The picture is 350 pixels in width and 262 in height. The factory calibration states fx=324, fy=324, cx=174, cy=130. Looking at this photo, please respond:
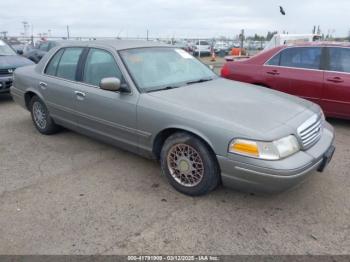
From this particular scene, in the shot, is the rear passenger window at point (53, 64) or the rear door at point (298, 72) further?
the rear door at point (298, 72)

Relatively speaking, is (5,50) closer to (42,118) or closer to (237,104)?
(42,118)

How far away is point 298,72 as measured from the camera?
5.82 meters

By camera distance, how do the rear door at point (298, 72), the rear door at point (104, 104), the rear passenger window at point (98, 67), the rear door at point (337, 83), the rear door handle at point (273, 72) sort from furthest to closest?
the rear door handle at point (273, 72) → the rear door at point (298, 72) → the rear door at point (337, 83) → the rear passenger window at point (98, 67) → the rear door at point (104, 104)

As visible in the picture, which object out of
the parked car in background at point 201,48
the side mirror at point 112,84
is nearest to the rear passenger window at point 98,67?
the side mirror at point 112,84

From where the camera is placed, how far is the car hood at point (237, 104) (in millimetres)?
3027

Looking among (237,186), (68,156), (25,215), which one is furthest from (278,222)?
(68,156)

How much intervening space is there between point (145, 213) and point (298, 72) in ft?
13.5

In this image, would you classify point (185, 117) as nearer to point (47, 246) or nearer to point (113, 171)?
point (113, 171)

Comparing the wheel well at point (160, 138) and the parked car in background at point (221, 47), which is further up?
the parked car in background at point (221, 47)

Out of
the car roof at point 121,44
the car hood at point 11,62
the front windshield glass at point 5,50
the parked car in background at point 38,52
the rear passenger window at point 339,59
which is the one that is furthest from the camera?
the parked car in background at point 38,52

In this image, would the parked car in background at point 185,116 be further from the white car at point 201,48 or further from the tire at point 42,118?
the white car at point 201,48

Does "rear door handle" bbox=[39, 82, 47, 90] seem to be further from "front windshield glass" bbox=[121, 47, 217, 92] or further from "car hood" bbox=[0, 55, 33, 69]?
"car hood" bbox=[0, 55, 33, 69]

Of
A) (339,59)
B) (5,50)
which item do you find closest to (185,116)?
(339,59)

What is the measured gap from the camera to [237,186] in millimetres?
3033
